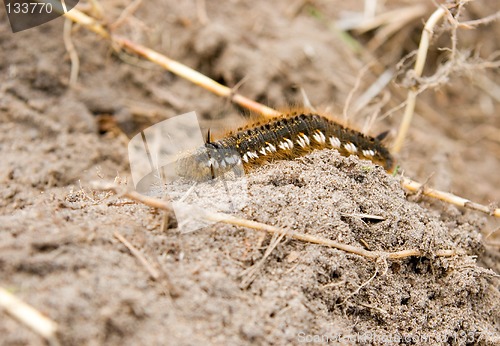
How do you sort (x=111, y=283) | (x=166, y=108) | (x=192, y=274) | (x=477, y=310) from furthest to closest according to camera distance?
(x=166, y=108)
(x=477, y=310)
(x=192, y=274)
(x=111, y=283)

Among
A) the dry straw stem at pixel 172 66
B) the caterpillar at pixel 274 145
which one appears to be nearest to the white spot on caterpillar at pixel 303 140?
the caterpillar at pixel 274 145

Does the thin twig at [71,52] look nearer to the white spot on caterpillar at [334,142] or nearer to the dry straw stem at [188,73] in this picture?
the dry straw stem at [188,73]

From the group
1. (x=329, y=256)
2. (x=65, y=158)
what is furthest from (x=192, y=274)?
(x=65, y=158)

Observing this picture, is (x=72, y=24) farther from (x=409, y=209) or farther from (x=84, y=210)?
(x=409, y=209)

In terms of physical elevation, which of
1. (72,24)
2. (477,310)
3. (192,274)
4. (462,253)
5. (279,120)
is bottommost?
(477,310)

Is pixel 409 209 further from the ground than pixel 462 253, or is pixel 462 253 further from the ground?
pixel 409 209

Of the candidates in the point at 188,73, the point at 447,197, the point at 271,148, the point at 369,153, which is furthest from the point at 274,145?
the point at 188,73
